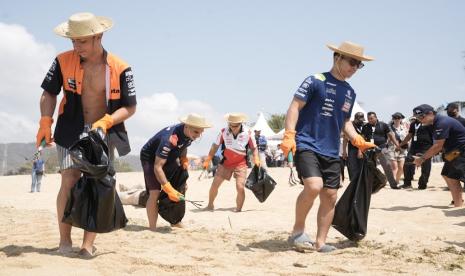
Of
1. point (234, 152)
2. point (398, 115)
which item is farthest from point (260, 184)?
point (398, 115)

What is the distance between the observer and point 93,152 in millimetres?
4410

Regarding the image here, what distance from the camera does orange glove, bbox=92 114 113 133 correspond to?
4.41 metres

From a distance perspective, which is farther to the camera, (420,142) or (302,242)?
(420,142)

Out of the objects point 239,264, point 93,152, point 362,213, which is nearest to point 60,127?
point 93,152

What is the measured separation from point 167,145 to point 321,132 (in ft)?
7.53

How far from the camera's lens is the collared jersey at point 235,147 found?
9969 millimetres

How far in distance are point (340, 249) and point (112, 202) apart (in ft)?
7.41

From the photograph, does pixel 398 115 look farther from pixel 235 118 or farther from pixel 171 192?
pixel 171 192

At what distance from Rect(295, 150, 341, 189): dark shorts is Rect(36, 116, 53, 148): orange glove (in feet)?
7.32

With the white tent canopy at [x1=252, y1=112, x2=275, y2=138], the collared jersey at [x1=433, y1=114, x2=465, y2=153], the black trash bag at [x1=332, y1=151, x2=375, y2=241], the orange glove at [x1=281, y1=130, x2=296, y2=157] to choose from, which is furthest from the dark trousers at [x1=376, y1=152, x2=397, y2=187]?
the white tent canopy at [x1=252, y1=112, x2=275, y2=138]

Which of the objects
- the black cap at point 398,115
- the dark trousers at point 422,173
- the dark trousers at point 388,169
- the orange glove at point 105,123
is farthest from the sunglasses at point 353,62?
the black cap at point 398,115

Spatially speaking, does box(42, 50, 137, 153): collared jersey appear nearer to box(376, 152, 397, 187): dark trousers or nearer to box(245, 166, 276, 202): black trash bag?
box(245, 166, 276, 202): black trash bag

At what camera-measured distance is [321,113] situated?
5.40 meters

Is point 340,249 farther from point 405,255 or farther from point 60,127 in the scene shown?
point 60,127
